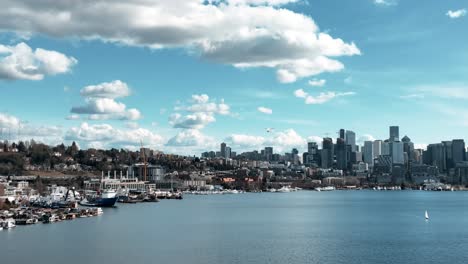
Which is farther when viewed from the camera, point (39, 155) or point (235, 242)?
point (39, 155)

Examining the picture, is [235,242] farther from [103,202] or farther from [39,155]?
[39,155]

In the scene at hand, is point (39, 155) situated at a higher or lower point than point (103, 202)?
higher

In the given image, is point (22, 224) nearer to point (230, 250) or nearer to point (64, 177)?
point (230, 250)

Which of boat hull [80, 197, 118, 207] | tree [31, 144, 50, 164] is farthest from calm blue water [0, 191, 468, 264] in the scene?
tree [31, 144, 50, 164]

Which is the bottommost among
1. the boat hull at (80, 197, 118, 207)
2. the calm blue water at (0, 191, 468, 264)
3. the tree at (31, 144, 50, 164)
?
the calm blue water at (0, 191, 468, 264)

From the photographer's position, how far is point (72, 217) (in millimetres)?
67625

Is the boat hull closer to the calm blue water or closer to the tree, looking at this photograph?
the calm blue water

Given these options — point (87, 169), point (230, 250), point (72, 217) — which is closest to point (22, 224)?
point (72, 217)

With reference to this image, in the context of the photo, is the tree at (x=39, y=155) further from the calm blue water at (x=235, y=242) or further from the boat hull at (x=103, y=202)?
the calm blue water at (x=235, y=242)

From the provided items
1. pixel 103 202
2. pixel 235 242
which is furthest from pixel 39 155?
pixel 235 242

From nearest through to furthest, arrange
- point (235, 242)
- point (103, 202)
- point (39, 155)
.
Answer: point (235, 242)
point (103, 202)
point (39, 155)

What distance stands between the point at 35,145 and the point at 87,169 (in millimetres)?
19963

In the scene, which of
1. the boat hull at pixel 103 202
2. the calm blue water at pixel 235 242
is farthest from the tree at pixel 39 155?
the calm blue water at pixel 235 242

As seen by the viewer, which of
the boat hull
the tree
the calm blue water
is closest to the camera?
the calm blue water
